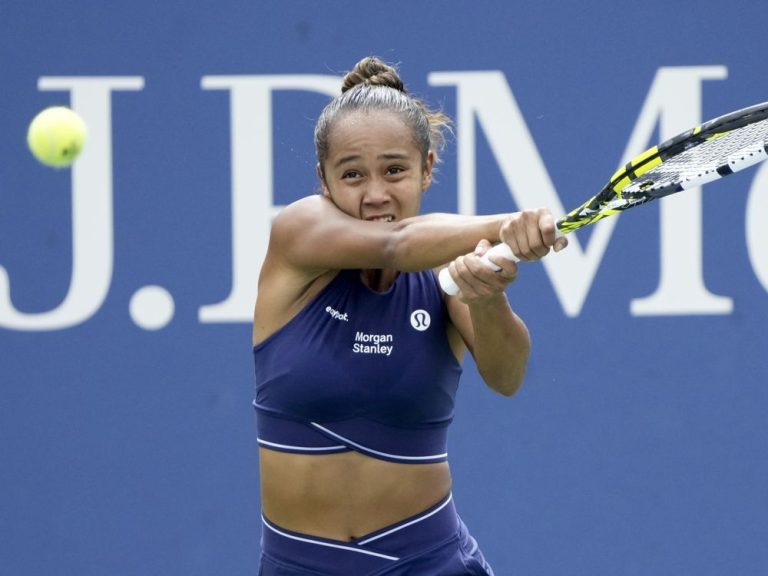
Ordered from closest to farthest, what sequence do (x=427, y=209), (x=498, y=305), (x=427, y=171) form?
(x=498, y=305), (x=427, y=171), (x=427, y=209)

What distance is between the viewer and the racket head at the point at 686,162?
8.02ft

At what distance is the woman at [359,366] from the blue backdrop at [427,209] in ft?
5.36

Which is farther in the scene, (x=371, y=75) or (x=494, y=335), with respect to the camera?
(x=371, y=75)

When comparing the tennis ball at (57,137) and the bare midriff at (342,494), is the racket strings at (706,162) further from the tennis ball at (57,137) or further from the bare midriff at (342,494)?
the tennis ball at (57,137)

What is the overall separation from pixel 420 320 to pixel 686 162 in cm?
65

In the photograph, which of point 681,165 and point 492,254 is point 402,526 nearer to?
point 492,254

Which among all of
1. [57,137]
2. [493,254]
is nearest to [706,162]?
[493,254]

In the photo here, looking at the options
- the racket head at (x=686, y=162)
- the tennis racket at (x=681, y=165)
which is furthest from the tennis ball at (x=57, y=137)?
the racket head at (x=686, y=162)

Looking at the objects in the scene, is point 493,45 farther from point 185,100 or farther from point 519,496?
point 519,496

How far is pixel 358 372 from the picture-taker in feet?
9.39

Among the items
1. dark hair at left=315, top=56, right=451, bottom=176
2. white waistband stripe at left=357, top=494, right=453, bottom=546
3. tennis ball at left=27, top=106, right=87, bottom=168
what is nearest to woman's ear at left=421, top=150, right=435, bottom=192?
dark hair at left=315, top=56, right=451, bottom=176

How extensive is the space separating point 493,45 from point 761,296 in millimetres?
1270

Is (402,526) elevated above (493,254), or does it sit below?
below

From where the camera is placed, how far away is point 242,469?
461cm
